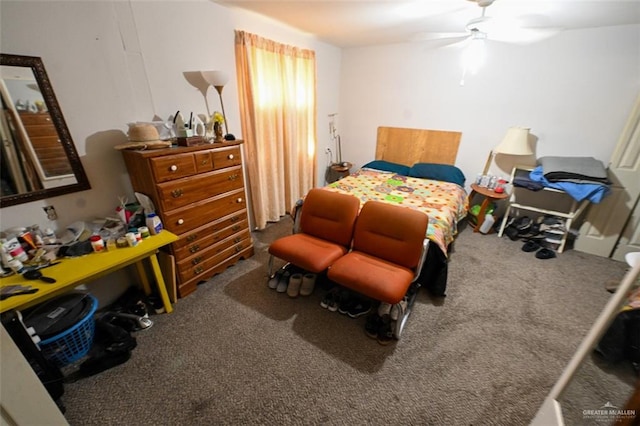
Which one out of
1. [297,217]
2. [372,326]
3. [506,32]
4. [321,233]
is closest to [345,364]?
[372,326]

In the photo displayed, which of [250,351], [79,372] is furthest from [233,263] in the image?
[79,372]

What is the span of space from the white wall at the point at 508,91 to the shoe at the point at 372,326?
280cm

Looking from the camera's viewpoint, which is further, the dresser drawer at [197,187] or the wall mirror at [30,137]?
the dresser drawer at [197,187]

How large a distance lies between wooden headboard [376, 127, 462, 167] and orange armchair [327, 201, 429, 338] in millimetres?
2284

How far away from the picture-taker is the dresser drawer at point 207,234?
A: 6.60ft

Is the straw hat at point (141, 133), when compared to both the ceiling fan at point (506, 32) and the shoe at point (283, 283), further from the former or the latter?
the ceiling fan at point (506, 32)

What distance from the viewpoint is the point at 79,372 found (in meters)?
1.53

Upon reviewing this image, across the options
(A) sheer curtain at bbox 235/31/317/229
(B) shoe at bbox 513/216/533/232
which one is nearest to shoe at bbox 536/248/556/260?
(B) shoe at bbox 513/216/533/232

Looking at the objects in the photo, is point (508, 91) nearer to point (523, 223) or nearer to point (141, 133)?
point (523, 223)

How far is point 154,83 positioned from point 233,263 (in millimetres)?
1670

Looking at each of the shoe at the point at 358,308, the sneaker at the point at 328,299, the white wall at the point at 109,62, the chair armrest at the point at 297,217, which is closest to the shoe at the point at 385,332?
the shoe at the point at 358,308

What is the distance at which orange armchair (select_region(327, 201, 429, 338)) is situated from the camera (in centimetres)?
168

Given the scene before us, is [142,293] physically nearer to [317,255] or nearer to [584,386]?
[317,255]

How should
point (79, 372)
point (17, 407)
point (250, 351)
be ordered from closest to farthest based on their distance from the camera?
1. point (17, 407)
2. point (79, 372)
3. point (250, 351)
